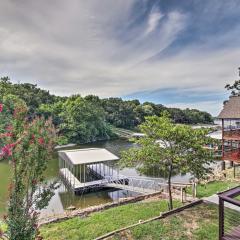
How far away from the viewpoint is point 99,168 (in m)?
25.5

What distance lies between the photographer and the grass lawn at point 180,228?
8.64 meters

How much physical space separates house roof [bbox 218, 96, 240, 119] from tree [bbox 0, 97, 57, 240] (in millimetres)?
18305

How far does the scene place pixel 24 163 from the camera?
6.30 metres

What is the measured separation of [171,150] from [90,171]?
Answer: 1540 cm

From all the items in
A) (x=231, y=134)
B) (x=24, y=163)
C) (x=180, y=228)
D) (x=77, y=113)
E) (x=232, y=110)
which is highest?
(x=77, y=113)

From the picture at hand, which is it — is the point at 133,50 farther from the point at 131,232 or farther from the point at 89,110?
the point at 89,110

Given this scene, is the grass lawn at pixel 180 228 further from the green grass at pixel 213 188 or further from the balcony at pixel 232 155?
the balcony at pixel 232 155

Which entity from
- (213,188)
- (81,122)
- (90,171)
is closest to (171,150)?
(213,188)

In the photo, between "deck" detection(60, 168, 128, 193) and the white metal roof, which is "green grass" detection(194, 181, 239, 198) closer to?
"deck" detection(60, 168, 128, 193)

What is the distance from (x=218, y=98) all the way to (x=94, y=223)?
27653mm

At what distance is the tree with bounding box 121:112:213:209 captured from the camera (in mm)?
11320

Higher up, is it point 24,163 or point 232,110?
point 232,110

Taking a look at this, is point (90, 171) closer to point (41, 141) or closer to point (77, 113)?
point (41, 141)

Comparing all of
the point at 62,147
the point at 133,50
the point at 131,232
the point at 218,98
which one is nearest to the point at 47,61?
the point at 133,50
